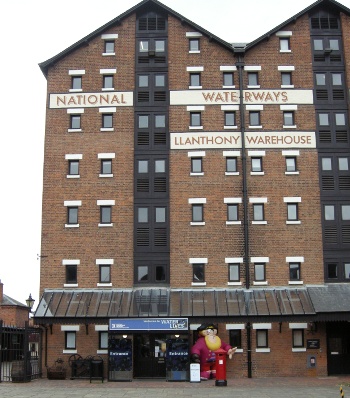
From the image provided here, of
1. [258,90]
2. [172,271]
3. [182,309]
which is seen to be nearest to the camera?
[182,309]

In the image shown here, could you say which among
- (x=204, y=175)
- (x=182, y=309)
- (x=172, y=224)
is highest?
(x=204, y=175)

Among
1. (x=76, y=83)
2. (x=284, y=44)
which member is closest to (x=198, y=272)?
(x=76, y=83)

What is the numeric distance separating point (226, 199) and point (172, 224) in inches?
133

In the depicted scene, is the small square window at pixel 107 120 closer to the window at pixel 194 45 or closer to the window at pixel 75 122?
the window at pixel 75 122

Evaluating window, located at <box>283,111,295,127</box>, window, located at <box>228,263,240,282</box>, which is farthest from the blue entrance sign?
window, located at <box>283,111,295,127</box>

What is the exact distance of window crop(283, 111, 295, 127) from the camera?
3538cm

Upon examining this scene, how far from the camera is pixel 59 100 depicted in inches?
1415

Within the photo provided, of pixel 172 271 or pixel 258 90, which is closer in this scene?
pixel 172 271

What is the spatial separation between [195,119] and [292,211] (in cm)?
773

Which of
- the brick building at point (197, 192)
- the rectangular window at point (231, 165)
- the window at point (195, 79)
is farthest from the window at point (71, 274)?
the window at point (195, 79)

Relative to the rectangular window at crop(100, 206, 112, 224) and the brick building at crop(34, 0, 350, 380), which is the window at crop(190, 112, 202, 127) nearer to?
the brick building at crop(34, 0, 350, 380)

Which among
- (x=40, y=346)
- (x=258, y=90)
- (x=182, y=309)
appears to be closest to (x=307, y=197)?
(x=258, y=90)

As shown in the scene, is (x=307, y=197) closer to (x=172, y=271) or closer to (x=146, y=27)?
(x=172, y=271)

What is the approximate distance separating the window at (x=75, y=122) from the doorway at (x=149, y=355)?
12.5 metres
